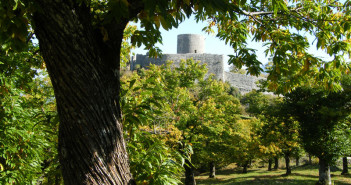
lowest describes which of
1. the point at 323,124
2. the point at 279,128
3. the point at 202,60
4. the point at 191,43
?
the point at 279,128

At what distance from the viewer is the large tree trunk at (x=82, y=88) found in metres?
1.51

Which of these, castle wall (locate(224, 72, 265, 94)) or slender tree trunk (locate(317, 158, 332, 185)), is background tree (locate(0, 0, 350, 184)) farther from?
castle wall (locate(224, 72, 265, 94))

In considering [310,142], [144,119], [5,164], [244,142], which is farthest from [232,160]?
[144,119]

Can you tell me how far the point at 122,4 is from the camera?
4.76 ft

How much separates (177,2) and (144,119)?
41.7 inches

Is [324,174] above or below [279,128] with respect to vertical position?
below

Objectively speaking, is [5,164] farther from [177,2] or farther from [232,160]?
[232,160]

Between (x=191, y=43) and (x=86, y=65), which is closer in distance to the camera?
(x=86, y=65)

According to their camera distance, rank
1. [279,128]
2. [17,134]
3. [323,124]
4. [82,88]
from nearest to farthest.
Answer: [82,88]
[17,134]
[323,124]
[279,128]

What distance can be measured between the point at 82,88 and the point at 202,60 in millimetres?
50959

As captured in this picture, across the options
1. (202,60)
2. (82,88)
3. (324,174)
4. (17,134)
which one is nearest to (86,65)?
(82,88)

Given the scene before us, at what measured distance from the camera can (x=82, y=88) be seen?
5.11 ft

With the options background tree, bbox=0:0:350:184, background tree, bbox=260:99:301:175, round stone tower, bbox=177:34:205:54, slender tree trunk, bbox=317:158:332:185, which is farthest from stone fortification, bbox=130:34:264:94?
background tree, bbox=0:0:350:184

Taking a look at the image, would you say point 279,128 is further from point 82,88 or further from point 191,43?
point 191,43
